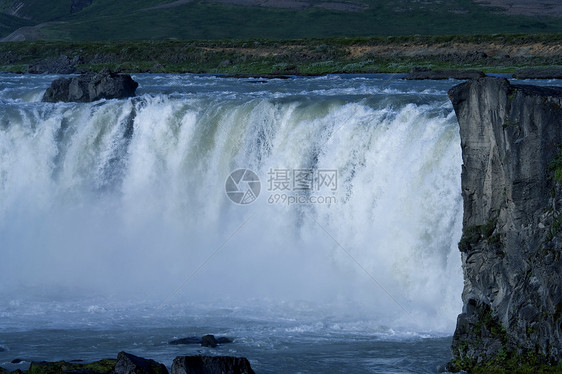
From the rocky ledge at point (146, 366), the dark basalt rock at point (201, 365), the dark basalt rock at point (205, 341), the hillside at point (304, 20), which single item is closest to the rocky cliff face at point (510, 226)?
the rocky ledge at point (146, 366)

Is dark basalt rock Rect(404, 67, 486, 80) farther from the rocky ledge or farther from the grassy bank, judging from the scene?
the rocky ledge

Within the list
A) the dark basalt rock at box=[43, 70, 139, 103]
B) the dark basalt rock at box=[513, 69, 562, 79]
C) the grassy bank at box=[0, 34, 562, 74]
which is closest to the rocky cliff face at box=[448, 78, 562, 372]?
the dark basalt rock at box=[43, 70, 139, 103]

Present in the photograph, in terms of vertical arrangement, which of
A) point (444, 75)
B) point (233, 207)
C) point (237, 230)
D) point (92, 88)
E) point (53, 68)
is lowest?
point (237, 230)

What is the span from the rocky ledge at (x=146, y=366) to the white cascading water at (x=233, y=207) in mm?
6995

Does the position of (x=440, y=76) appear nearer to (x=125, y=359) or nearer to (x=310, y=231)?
(x=310, y=231)

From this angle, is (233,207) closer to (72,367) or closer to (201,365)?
(72,367)

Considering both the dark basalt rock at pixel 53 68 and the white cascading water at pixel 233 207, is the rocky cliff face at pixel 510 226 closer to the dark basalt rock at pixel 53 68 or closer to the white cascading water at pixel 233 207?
the white cascading water at pixel 233 207

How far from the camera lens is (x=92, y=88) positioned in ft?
145

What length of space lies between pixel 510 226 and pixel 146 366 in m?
7.80

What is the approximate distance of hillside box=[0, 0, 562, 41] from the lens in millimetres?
132125

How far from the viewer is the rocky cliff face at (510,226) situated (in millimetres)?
21391

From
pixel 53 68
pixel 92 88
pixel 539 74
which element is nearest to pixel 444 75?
pixel 539 74

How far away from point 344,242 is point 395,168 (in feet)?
8.89

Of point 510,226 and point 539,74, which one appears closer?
point 510,226
